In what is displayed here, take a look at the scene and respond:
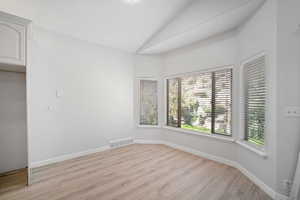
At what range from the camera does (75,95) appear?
316cm

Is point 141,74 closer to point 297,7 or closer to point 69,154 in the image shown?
point 69,154

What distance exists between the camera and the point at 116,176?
2.37 m

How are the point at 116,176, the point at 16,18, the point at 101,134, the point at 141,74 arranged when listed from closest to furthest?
the point at 16,18 < the point at 116,176 < the point at 101,134 < the point at 141,74

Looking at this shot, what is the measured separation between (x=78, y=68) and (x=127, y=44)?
1390 millimetres

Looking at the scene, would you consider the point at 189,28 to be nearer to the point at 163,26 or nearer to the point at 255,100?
the point at 163,26

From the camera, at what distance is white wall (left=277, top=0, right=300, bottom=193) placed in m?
1.72

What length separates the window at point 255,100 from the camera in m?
2.18

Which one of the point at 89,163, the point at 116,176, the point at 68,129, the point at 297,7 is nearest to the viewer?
the point at 297,7

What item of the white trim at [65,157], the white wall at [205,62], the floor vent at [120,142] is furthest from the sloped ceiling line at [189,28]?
the white trim at [65,157]

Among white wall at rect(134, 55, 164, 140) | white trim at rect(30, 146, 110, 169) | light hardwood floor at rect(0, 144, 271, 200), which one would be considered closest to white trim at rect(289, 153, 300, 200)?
light hardwood floor at rect(0, 144, 271, 200)

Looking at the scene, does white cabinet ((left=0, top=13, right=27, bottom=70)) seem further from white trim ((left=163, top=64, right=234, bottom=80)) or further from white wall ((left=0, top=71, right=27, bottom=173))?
white trim ((left=163, top=64, right=234, bottom=80))

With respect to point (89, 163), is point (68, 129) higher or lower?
higher

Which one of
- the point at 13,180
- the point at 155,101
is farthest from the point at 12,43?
the point at 155,101

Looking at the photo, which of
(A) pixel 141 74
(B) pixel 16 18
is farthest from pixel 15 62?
(A) pixel 141 74
